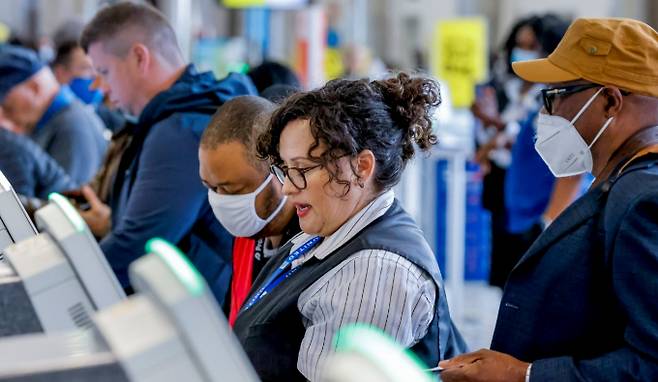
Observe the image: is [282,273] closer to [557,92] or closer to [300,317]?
[300,317]

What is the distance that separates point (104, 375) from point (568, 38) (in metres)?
1.60

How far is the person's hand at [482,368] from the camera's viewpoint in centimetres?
203

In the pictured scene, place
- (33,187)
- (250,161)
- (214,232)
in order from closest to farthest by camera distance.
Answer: (250,161)
(214,232)
(33,187)

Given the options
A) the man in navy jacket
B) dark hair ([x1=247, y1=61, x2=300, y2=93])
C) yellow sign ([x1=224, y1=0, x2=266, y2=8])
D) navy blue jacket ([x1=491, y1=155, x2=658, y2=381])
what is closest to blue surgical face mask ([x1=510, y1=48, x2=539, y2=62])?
dark hair ([x1=247, y1=61, x2=300, y2=93])

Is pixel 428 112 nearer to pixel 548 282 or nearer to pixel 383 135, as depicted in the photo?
pixel 383 135

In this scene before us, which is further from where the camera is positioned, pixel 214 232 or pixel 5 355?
pixel 214 232

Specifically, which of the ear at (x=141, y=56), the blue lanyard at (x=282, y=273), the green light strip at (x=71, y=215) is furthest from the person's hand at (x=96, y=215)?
the green light strip at (x=71, y=215)

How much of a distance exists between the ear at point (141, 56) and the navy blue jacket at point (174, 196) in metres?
0.23

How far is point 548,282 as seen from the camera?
6.78 feet

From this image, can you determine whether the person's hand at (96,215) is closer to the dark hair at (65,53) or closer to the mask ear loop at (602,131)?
the mask ear loop at (602,131)

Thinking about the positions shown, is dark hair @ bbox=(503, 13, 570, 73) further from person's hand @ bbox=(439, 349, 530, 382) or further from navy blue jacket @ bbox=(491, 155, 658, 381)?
person's hand @ bbox=(439, 349, 530, 382)

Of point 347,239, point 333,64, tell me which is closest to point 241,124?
point 347,239

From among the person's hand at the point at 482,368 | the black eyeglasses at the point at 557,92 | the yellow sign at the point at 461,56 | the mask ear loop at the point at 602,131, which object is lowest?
the yellow sign at the point at 461,56

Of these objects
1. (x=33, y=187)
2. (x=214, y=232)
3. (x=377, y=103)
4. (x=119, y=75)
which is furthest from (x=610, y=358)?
(x=33, y=187)
